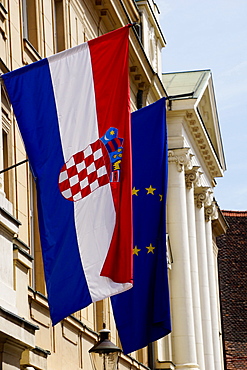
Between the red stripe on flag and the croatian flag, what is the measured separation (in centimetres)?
1

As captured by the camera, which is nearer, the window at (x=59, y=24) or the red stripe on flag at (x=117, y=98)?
the red stripe on flag at (x=117, y=98)

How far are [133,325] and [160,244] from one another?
159 centimetres

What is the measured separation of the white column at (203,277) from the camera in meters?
41.2

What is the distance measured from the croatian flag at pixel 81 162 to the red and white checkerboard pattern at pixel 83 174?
0.01 m

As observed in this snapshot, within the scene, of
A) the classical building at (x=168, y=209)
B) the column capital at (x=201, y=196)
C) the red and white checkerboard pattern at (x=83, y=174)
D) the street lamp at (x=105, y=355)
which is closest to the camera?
the red and white checkerboard pattern at (x=83, y=174)

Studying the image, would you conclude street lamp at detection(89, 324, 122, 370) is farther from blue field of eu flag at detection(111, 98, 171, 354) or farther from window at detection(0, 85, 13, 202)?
window at detection(0, 85, 13, 202)

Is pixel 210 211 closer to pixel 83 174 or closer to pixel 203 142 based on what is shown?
pixel 203 142

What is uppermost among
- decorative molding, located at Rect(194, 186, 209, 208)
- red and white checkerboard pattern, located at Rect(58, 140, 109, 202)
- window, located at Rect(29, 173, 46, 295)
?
decorative molding, located at Rect(194, 186, 209, 208)

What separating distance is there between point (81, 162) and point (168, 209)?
23634mm

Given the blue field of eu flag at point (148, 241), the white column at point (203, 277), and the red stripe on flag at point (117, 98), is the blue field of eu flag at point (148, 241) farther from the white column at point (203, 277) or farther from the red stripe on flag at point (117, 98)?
the white column at point (203, 277)

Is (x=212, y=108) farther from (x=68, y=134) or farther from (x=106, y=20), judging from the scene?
(x=68, y=134)

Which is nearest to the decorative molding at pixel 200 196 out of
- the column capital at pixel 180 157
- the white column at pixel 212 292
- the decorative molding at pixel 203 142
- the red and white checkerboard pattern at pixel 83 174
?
the decorative molding at pixel 203 142

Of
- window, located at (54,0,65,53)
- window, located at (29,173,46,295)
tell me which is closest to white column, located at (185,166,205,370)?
window, located at (54,0,65,53)

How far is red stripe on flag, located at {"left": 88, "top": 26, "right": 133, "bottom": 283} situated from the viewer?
13828 mm
